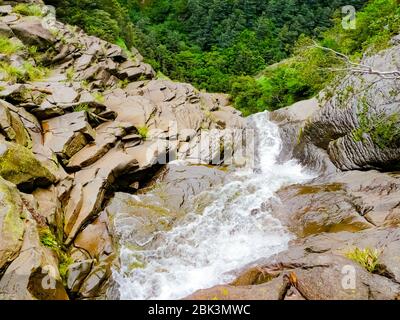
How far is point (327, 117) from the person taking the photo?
15.5m

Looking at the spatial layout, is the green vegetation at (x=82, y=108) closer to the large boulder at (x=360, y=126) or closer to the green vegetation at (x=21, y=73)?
the green vegetation at (x=21, y=73)

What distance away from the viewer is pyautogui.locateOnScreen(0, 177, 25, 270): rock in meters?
7.11

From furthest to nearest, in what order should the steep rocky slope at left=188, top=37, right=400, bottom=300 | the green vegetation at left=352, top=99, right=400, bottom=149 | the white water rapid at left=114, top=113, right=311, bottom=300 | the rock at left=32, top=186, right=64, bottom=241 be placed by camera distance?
the green vegetation at left=352, top=99, right=400, bottom=149
the rock at left=32, top=186, right=64, bottom=241
the white water rapid at left=114, top=113, right=311, bottom=300
the steep rocky slope at left=188, top=37, right=400, bottom=300

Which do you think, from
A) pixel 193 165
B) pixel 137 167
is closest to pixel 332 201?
pixel 193 165

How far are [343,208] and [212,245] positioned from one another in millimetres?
4506

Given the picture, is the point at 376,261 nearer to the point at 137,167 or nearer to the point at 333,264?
the point at 333,264

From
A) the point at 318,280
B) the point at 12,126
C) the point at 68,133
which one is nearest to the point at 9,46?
the point at 68,133

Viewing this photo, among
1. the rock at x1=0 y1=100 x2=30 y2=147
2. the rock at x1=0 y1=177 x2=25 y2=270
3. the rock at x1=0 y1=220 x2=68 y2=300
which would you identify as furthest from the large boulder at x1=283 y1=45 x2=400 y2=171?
the rock at x1=0 y1=100 x2=30 y2=147

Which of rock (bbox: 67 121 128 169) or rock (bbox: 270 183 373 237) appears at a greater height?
rock (bbox: 270 183 373 237)

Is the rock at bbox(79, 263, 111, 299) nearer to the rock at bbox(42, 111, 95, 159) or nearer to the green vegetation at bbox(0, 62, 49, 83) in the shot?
the rock at bbox(42, 111, 95, 159)

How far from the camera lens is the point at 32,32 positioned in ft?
66.3

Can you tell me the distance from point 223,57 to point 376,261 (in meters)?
47.4

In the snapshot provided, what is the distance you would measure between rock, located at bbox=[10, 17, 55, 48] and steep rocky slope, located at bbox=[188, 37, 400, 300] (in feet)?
53.6

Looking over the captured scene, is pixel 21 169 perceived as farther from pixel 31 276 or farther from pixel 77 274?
pixel 31 276
